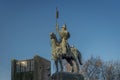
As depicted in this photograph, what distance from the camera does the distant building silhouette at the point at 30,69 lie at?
38.5 meters

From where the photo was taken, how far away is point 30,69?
127 feet

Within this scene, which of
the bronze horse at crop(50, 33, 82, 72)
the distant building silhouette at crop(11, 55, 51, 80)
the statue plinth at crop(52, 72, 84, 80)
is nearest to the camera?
the bronze horse at crop(50, 33, 82, 72)

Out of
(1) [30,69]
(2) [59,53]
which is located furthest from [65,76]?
(1) [30,69]

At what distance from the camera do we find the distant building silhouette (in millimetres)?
38531

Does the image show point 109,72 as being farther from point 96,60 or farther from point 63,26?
point 63,26

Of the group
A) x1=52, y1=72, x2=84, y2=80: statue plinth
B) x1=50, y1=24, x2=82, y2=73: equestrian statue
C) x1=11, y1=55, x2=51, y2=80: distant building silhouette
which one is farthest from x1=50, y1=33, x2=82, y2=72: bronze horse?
x1=11, y1=55, x2=51, y2=80: distant building silhouette

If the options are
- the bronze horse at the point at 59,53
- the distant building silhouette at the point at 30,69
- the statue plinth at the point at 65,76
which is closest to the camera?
the bronze horse at the point at 59,53

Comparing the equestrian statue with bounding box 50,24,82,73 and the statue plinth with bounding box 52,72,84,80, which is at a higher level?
the equestrian statue with bounding box 50,24,82,73

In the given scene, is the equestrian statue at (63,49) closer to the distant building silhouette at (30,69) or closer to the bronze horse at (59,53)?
the bronze horse at (59,53)

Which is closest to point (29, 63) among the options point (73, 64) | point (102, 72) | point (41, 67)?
point (41, 67)

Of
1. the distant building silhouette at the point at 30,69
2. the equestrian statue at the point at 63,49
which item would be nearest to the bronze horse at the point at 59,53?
the equestrian statue at the point at 63,49

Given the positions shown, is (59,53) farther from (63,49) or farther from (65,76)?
(65,76)

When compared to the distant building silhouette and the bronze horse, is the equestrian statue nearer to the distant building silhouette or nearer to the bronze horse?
the bronze horse

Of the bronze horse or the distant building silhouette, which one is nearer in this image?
the bronze horse
